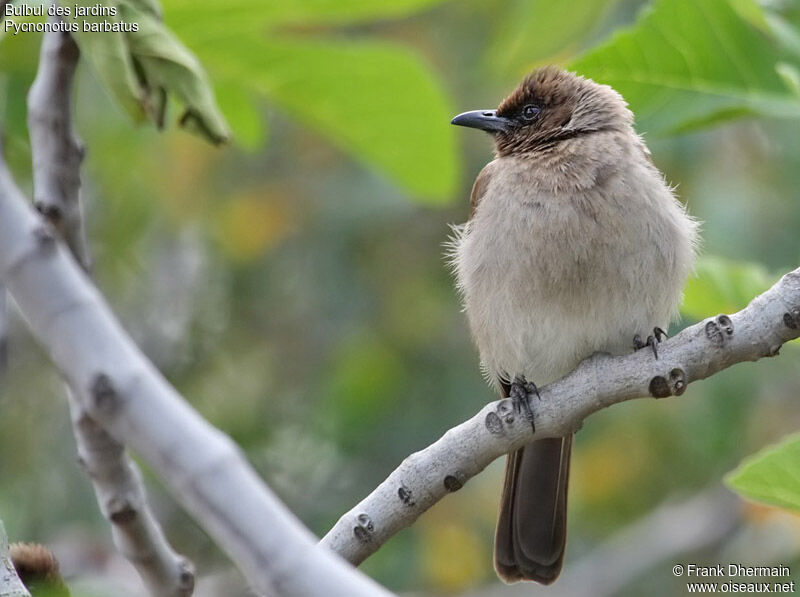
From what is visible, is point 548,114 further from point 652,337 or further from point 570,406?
point 570,406

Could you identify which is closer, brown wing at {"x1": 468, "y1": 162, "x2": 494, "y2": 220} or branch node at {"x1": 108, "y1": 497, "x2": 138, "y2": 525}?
branch node at {"x1": 108, "y1": 497, "x2": 138, "y2": 525}

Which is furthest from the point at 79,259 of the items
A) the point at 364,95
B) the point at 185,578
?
the point at 364,95

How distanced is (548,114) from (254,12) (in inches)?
51.5

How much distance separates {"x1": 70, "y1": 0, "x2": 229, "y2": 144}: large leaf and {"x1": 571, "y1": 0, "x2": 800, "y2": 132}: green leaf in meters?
1.10

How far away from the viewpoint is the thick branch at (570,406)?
6.69 feet

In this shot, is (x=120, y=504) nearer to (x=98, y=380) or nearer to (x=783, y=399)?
(x=98, y=380)

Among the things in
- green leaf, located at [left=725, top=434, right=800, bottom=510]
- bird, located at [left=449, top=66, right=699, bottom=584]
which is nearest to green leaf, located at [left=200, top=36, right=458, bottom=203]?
bird, located at [left=449, top=66, right=699, bottom=584]

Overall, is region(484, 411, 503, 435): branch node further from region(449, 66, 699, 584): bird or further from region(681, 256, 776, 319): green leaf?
region(681, 256, 776, 319): green leaf

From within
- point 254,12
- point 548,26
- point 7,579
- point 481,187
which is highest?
point 548,26

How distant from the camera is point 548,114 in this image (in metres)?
3.83

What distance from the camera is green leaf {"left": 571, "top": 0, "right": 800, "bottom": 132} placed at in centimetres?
275

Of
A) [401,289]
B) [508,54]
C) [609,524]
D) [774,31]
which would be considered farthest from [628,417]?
[774,31]

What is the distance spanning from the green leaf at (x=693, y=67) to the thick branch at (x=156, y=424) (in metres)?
1.93

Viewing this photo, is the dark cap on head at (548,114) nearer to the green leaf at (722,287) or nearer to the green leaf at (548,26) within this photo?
the green leaf at (548,26)
